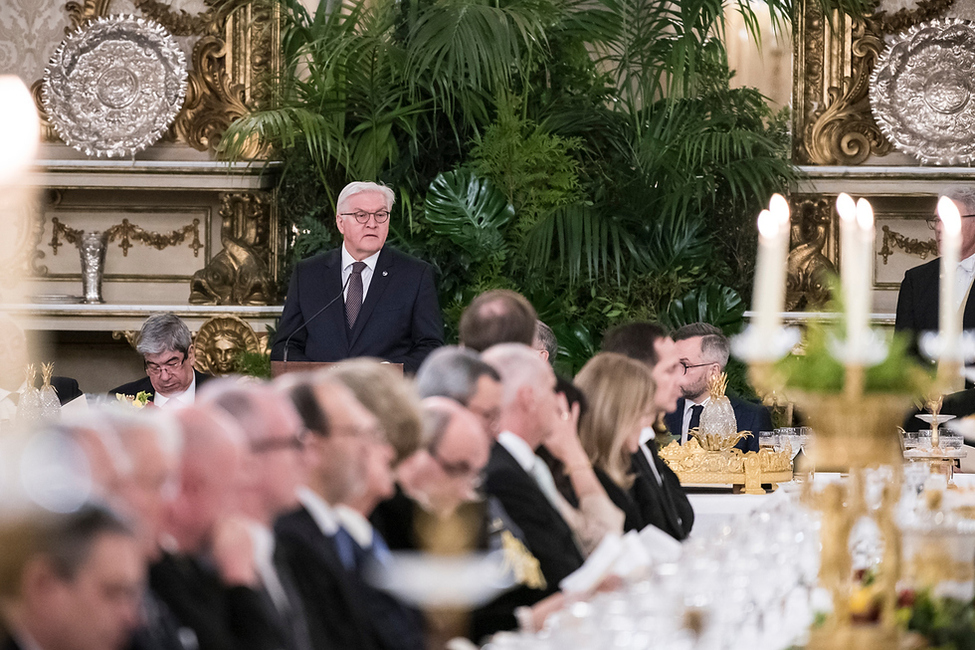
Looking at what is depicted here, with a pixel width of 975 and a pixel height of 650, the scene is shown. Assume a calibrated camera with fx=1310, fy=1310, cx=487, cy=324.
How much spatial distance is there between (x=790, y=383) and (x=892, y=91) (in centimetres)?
663

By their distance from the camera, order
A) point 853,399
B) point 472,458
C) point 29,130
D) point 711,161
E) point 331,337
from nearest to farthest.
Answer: point 29,130 < point 853,399 < point 472,458 < point 331,337 < point 711,161

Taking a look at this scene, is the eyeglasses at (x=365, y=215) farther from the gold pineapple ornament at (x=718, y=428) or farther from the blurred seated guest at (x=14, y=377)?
the gold pineapple ornament at (x=718, y=428)

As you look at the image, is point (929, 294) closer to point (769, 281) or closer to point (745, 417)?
point (745, 417)

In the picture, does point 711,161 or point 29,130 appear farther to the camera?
point 711,161

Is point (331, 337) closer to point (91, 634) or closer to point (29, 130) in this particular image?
point (91, 634)

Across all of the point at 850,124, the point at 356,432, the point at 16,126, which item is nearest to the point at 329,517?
the point at 356,432

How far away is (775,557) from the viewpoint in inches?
92.4

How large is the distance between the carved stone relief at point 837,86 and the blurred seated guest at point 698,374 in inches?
109

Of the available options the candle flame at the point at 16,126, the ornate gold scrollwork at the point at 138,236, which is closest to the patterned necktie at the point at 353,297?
the ornate gold scrollwork at the point at 138,236

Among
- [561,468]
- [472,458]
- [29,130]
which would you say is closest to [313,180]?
[561,468]

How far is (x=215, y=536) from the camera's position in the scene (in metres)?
1.58

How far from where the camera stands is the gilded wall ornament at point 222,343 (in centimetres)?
744

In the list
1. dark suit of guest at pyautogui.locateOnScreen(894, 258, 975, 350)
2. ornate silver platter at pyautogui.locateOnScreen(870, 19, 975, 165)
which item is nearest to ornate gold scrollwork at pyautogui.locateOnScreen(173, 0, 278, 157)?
ornate silver platter at pyautogui.locateOnScreen(870, 19, 975, 165)

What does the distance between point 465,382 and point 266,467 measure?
898 millimetres
